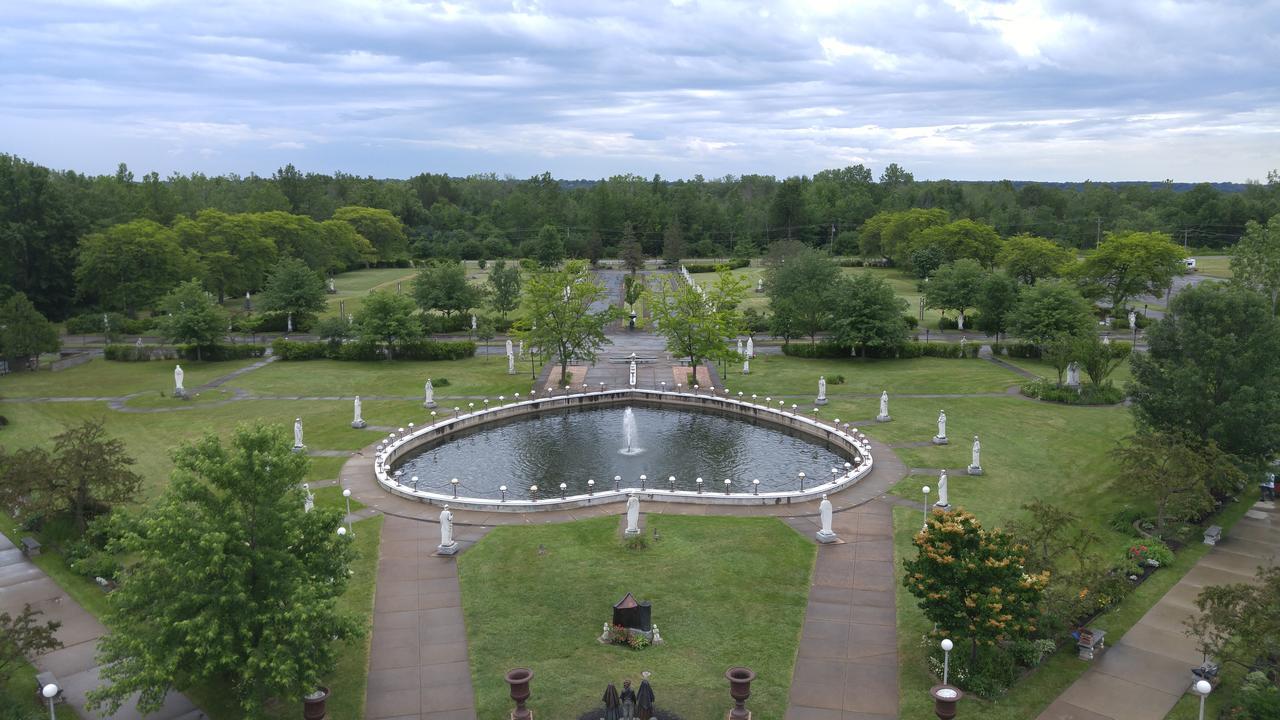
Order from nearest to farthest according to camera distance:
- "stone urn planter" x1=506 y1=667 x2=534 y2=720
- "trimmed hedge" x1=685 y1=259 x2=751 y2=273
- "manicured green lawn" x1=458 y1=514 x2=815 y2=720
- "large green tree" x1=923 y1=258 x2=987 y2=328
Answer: "stone urn planter" x1=506 y1=667 x2=534 y2=720, "manicured green lawn" x1=458 y1=514 x2=815 y2=720, "large green tree" x1=923 y1=258 x2=987 y2=328, "trimmed hedge" x1=685 y1=259 x2=751 y2=273

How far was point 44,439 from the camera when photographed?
132ft

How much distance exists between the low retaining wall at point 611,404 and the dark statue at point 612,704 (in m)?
13.3

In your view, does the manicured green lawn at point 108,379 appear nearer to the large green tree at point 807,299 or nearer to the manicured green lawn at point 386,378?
the manicured green lawn at point 386,378

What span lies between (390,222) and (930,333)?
76.1m

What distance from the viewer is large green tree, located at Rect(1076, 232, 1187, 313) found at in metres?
70.9

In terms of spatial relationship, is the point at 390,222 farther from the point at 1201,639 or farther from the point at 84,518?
the point at 1201,639

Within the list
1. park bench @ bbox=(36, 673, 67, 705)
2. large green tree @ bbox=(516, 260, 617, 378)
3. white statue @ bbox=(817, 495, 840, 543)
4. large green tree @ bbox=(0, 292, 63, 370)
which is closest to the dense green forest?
large green tree @ bbox=(0, 292, 63, 370)

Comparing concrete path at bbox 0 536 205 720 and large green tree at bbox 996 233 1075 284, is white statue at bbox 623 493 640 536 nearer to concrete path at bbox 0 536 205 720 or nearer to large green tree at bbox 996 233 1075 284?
concrete path at bbox 0 536 205 720

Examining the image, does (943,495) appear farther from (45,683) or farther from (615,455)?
(45,683)

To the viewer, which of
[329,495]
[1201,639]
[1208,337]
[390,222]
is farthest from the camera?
[390,222]

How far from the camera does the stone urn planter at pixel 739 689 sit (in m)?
18.4

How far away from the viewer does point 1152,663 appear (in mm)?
20984

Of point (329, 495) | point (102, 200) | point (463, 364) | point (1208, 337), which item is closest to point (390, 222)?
point (102, 200)

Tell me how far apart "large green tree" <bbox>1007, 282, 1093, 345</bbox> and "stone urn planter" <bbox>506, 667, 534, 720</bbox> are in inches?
1778
